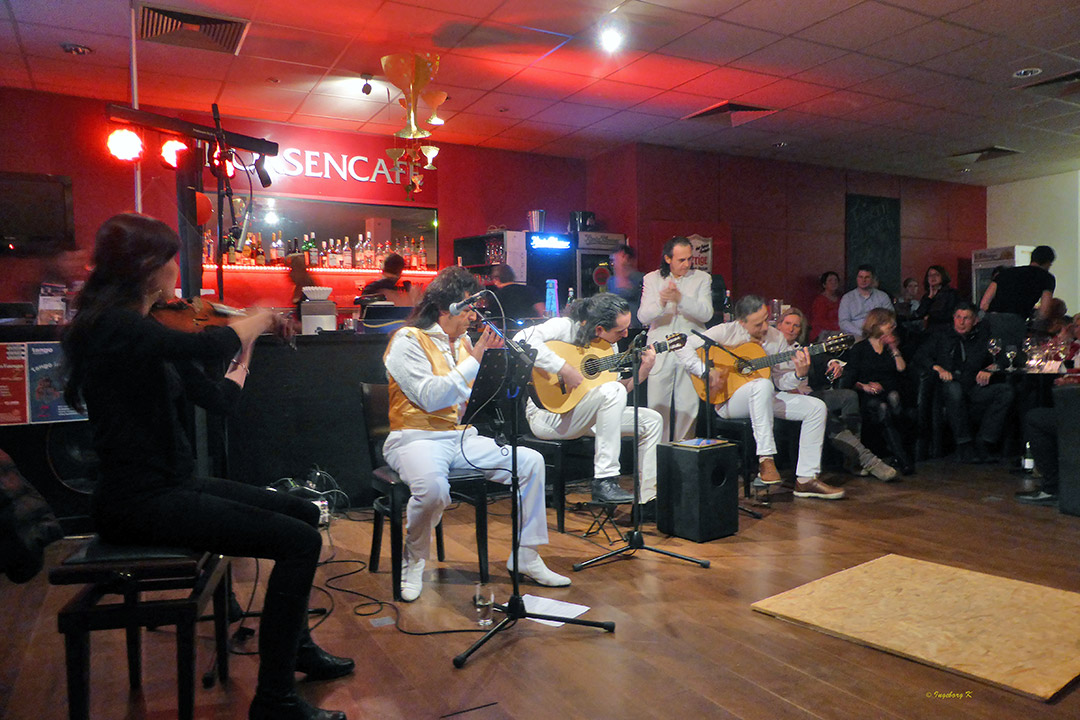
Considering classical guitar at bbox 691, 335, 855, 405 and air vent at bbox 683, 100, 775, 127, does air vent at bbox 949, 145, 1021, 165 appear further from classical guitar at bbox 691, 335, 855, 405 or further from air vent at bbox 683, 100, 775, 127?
classical guitar at bbox 691, 335, 855, 405

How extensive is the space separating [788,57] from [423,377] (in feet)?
14.4

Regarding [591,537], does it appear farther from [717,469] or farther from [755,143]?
[755,143]

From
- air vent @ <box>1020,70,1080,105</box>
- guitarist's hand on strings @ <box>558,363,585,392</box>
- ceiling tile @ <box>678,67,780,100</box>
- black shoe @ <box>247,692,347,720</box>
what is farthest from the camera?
air vent @ <box>1020,70,1080,105</box>

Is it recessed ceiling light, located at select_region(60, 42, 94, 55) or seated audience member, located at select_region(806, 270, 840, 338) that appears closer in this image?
recessed ceiling light, located at select_region(60, 42, 94, 55)

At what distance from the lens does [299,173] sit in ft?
24.8

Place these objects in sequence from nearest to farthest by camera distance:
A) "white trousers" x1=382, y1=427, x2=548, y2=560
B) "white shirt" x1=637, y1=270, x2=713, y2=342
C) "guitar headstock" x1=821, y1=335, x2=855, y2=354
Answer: "white trousers" x1=382, y1=427, x2=548, y2=560 < "guitar headstock" x1=821, y1=335, x2=855, y2=354 < "white shirt" x1=637, y1=270, x2=713, y2=342

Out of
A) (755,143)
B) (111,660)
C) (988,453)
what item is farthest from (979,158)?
(111,660)

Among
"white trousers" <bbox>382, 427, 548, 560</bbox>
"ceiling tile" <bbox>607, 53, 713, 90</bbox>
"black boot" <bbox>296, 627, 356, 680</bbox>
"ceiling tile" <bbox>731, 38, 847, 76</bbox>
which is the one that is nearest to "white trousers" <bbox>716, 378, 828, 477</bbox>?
"white trousers" <bbox>382, 427, 548, 560</bbox>

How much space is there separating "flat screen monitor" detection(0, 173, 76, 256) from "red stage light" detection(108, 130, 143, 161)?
2.92ft

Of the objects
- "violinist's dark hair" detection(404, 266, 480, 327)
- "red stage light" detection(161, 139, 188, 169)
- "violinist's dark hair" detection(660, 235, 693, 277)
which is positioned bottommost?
"violinist's dark hair" detection(404, 266, 480, 327)

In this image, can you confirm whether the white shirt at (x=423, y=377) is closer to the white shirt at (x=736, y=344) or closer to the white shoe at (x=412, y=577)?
the white shoe at (x=412, y=577)

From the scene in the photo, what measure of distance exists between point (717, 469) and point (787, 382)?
1.50 metres

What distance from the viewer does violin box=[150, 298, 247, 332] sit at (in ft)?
7.28

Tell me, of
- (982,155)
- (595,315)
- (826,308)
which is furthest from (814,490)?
(982,155)
